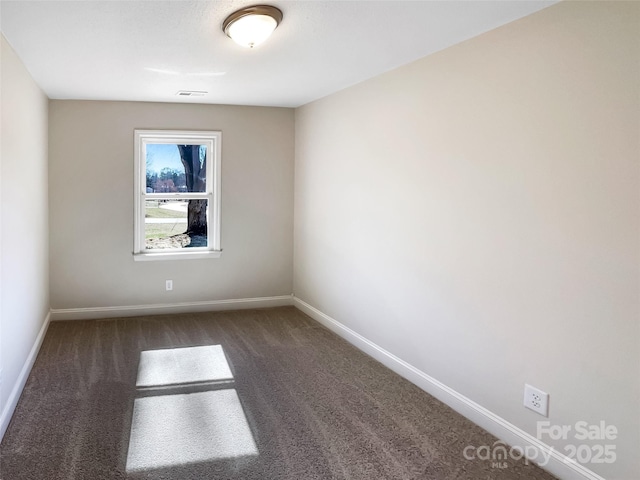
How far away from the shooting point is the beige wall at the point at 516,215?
2131 mm

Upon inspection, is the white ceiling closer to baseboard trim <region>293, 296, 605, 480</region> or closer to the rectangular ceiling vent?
the rectangular ceiling vent

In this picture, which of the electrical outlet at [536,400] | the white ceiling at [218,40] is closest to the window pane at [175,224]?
the white ceiling at [218,40]

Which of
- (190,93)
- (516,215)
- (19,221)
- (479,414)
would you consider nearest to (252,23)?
(516,215)

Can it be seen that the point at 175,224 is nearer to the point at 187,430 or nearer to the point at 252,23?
the point at 187,430

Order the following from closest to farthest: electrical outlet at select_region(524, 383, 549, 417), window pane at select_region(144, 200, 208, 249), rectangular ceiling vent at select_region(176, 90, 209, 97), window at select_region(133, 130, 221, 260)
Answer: electrical outlet at select_region(524, 383, 549, 417) < rectangular ceiling vent at select_region(176, 90, 209, 97) < window at select_region(133, 130, 221, 260) < window pane at select_region(144, 200, 208, 249)

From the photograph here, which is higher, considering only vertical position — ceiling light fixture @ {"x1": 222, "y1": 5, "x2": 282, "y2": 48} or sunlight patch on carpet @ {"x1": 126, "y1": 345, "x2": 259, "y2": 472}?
ceiling light fixture @ {"x1": 222, "y1": 5, "x2": 282, "y2": 48}

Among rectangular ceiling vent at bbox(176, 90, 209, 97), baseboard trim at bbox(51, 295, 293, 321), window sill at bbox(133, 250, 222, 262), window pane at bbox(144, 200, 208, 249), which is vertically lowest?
baseboard trim at bbox(51, 295, 293, 321)

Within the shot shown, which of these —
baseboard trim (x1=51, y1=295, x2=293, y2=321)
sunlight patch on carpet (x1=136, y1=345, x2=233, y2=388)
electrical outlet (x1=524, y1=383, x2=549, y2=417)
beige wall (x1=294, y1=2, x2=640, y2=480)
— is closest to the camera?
beige wall (x1=294, y1=2, x2=640, y2=480)

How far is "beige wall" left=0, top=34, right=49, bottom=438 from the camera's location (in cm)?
285

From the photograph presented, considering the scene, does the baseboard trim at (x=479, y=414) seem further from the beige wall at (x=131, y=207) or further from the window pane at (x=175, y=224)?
the window pane at (x=175, y=224)

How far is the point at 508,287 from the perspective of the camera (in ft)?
8.93

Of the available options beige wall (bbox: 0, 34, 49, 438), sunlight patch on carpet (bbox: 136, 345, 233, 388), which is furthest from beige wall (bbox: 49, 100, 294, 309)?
sunlight patch on carpet (bbox: 136, 345, 233, 388)

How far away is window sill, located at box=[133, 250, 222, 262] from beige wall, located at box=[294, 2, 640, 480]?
6.44 feet

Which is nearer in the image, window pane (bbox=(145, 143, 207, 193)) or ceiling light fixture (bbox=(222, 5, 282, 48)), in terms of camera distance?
ceiling light fixture (bbox=(222, 5, 282, 48))
